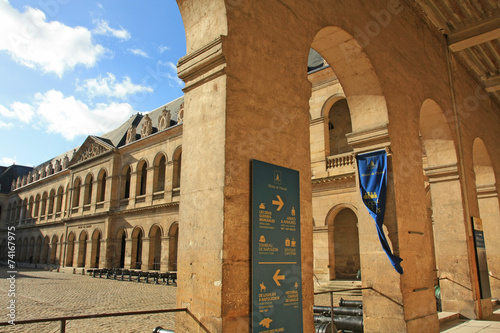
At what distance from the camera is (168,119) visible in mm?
26734

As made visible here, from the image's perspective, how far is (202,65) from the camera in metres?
4.16

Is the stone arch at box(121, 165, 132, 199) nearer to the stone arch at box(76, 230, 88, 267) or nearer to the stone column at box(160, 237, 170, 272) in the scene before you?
the stone arch at box(76, 230, 88, 267)

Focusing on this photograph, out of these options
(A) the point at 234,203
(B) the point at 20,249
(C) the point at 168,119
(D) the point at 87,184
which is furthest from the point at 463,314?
(B) the point at 20,249

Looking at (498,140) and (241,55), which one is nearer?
(241,55)

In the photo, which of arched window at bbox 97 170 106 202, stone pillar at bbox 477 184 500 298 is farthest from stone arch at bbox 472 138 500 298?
arched window at bbox 97 170 106 202

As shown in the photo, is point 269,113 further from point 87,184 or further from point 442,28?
point 87,184

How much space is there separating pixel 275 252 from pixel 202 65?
87.5 inches

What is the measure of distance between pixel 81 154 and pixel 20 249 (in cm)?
1685

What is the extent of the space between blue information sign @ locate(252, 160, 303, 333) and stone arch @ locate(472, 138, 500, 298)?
34.6 feet

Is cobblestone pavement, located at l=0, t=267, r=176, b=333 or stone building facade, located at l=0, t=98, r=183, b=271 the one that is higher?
stone building facade, located at l=0, t=98, r=183, b=271

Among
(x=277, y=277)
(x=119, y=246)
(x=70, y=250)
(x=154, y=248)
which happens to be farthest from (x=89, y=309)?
(x=70, y=250)

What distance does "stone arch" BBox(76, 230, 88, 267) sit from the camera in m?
31.4

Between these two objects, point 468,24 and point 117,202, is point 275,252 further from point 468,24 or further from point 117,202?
point 117,202

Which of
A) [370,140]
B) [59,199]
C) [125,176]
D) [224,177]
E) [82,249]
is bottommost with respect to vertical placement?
[82,249]
